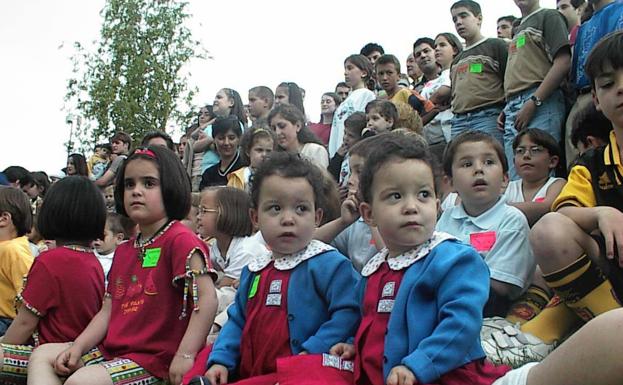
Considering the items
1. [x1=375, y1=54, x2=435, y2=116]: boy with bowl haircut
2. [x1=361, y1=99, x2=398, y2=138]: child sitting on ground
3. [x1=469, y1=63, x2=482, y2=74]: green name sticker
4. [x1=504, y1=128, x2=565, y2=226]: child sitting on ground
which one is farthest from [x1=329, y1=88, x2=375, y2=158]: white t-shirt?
[x1=504, y1=128, x2=565, y2=226]: child sitting on ground

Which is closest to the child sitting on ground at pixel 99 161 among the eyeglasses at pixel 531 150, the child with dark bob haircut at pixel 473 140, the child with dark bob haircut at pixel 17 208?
the child with dark bob haircut at pixel 17 208

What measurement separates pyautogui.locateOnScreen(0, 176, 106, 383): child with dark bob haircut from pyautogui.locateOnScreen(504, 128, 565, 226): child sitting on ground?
2628mm

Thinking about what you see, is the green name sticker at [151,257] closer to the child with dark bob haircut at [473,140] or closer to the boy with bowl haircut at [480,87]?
the child with dark bob haircut at [473,140]

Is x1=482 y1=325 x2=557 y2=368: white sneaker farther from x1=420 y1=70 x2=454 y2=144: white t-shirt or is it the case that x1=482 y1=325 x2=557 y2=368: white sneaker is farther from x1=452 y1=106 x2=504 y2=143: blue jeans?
x1=420 y1=70 x2=454 y2=144: white t-shirt

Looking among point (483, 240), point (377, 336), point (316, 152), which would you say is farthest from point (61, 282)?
point (316, 152)

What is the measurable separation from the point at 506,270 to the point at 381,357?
4.09ft

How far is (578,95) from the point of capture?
17.1ft

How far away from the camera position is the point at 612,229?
2820mm

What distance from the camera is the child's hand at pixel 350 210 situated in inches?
155

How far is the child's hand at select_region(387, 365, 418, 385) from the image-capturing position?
7.66ft

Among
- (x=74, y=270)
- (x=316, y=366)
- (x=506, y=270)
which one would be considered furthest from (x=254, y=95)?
(x=316, y=366)

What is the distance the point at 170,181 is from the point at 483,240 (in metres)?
1.74

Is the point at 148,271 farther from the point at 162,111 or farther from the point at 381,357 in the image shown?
the point at 162,111

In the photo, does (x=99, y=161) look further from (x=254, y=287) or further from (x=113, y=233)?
(x=254, y=287)
